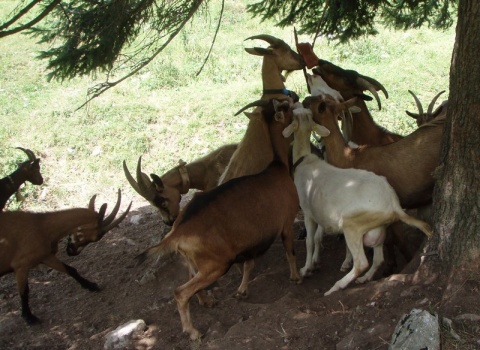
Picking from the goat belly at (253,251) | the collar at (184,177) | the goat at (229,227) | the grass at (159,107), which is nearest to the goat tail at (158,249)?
the goat at (229,227)

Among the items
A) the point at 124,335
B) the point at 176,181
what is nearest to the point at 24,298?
the point at 124,335

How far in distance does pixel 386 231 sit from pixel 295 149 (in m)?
1.34

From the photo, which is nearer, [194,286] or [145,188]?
[194,286]

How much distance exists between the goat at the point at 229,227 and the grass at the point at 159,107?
3513 millimetres

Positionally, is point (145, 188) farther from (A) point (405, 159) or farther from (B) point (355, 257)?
(A) point (405, 159)

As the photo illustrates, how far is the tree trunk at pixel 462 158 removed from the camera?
12.9 feet

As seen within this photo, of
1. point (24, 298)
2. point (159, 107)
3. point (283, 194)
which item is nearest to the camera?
point (283, 194)

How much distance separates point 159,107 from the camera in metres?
11.3

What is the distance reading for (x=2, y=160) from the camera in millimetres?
9984

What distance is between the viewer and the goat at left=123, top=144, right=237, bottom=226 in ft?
20.8

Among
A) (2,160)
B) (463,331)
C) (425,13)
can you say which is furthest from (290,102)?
(2,160)

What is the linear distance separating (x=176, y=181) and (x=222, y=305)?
1799 mm

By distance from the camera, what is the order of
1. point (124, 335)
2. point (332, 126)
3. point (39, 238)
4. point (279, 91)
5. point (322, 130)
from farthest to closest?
1. point (279, 91)
2. point (39, 238)
3. point (332, 126)
4. point (322, 130)
5. point (124, 335)

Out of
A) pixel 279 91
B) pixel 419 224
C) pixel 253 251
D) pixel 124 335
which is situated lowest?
pixel 124 335
